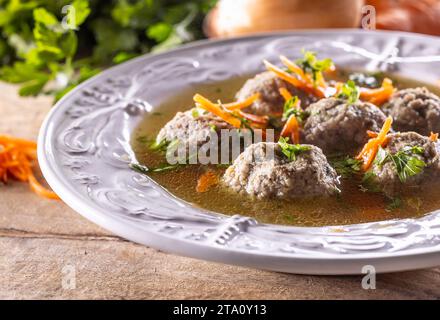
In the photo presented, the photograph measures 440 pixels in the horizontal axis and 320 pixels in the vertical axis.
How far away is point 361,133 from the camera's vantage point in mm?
4430

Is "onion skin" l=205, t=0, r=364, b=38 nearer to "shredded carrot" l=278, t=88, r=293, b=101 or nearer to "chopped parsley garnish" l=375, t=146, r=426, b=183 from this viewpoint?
"shredded carrot" l=278, t=88, r=293, b=101

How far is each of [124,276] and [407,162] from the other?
172 cm

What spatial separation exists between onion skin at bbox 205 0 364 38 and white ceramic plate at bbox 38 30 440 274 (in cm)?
35

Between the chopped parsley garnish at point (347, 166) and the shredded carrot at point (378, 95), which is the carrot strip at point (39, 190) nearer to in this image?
the chopped parsley garnish at point (347, 166)

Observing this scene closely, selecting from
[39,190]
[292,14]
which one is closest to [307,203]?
[39,190]

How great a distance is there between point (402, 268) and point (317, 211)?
2.50 ft

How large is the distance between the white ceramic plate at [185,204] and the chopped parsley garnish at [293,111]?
106 cm

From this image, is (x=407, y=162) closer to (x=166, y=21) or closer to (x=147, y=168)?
(x=147, y=168)

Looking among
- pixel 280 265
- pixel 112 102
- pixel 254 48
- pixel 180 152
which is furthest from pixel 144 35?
pixel 280 265

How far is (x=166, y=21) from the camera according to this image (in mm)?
6930

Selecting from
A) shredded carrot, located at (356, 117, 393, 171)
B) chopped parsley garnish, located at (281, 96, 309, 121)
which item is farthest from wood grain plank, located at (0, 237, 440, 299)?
chopped parsley garnish, located at (281, 96, 309, 121)

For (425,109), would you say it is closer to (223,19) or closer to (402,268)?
(402,268)

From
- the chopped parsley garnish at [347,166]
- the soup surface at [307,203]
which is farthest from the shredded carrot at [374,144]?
the soup surface at [307,203]

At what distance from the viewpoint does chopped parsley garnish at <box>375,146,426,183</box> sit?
392 centimetres
